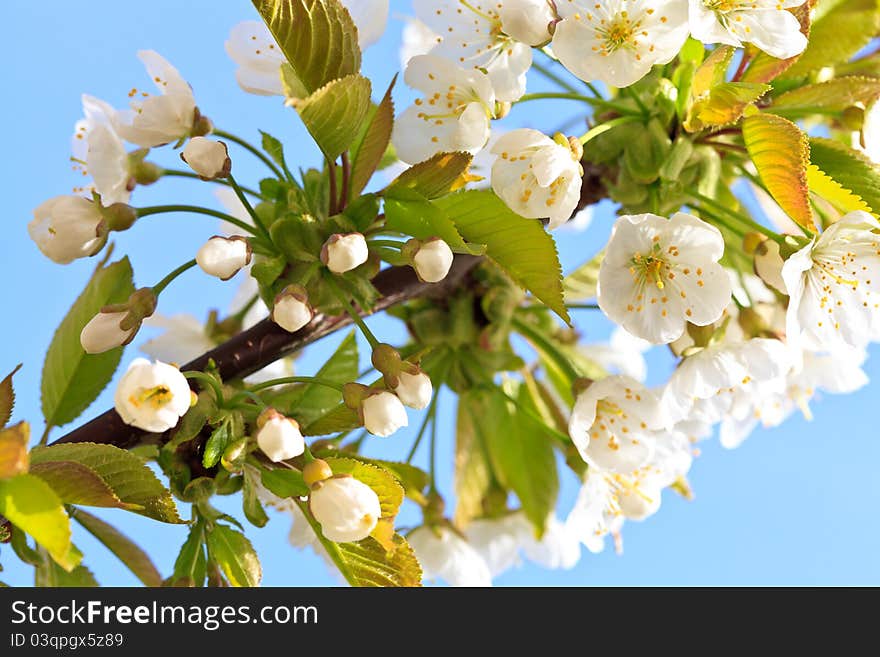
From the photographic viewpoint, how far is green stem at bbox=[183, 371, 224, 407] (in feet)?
3.68

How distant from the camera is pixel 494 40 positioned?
4.34 ft

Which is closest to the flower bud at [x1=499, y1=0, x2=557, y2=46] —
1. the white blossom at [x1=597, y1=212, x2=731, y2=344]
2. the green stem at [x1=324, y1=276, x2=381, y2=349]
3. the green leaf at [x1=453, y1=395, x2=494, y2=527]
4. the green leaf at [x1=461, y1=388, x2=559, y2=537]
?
the white blossom at [x1=597, y1=212, x2=731, y2=344]

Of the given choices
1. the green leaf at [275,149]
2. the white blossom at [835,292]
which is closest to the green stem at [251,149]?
the green leaf at [275,149]

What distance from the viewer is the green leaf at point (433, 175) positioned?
3.70ft

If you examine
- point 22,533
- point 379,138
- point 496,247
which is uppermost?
point 379,138

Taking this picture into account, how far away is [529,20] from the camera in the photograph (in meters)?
1.14

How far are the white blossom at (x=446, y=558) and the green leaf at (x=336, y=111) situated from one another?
0.76 m

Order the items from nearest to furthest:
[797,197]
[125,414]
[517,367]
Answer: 1. [125,414]
2. [797,197]
3. [517,367]

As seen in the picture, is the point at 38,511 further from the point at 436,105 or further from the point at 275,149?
the point at 436,105

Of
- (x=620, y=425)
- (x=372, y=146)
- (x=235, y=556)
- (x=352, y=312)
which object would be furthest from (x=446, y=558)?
(x=372, y=146)

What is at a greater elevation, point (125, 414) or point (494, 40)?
point (494, 40)

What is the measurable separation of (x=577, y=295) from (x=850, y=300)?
60cm
